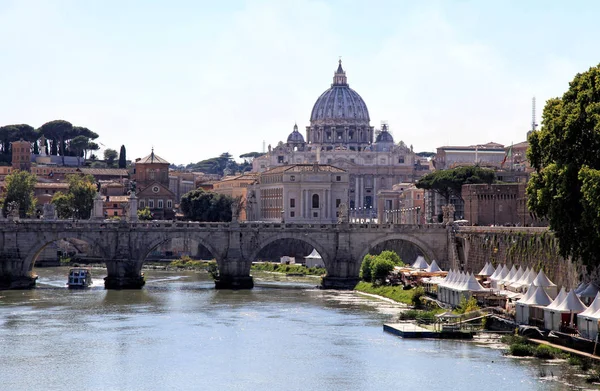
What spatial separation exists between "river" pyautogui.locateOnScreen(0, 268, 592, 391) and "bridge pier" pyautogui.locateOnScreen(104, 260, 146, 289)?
716 centimetres

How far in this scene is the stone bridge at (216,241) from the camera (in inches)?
3125

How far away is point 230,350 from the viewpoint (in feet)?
170

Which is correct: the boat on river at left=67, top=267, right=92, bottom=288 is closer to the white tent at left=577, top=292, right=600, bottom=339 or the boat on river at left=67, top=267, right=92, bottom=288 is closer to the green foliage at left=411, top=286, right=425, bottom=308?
the green foliage at left=411, top=286, right=425, bottom=308

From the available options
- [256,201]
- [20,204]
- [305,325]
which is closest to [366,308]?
[305,325]

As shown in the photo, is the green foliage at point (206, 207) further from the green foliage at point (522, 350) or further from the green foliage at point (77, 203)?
the green foliage at point (522, 350)

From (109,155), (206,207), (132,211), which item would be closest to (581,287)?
(132,211)

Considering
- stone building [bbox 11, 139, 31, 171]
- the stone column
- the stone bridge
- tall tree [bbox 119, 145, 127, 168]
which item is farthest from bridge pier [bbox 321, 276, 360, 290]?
tall tree [bbox 119, 145, 127, 168]

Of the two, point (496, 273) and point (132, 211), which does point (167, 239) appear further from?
point (496, 273)

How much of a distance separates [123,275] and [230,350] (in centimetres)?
2921

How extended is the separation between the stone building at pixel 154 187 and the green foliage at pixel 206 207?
3.08 m

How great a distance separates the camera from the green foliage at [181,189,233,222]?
13250 cm

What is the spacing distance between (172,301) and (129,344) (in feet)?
56.8

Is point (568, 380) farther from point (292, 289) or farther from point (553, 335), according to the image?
point (292, 289)

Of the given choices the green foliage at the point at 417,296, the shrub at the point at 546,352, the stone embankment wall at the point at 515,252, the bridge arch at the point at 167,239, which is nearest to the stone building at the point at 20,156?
the bridge arch at the point at 167,239
